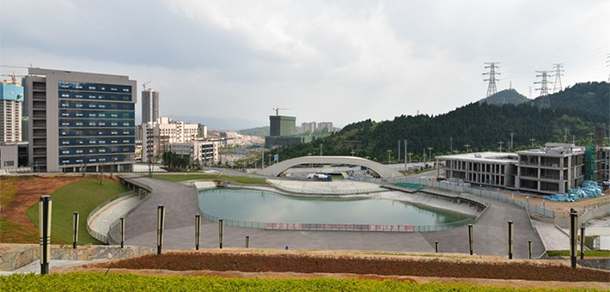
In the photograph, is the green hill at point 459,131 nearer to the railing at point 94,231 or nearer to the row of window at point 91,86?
the row of window at point 91,86

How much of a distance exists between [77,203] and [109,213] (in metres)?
3.59

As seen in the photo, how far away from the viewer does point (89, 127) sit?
7356 cm

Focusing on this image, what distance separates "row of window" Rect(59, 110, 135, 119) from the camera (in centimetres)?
7100

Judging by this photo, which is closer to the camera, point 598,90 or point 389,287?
point 389,287

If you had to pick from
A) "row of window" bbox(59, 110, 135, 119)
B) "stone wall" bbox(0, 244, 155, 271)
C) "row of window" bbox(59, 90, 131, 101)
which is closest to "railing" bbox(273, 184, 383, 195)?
"stone wall" bbox(0, 244, 155, 271)

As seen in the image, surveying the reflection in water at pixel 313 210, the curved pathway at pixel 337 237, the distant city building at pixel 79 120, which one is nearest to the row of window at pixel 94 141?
the distant city building at pixel 79 120

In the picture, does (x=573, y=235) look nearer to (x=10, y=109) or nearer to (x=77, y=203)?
(x=77, y=203)

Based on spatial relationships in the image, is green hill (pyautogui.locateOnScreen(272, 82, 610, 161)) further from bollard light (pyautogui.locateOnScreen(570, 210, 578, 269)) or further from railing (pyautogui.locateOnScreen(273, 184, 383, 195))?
bollard light (pyautogui.locateOnScreen(570, 210, 578, 269))

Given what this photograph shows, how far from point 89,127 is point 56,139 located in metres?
6.31

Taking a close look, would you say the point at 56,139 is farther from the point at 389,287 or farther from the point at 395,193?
the point at 389,287

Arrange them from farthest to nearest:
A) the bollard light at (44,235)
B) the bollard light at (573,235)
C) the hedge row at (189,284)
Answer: the bollard light at (573,235), the bollard light at (44,235), the hedge row at (189,284)

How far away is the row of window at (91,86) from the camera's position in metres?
70.4

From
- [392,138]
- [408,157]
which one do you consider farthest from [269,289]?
[392,138]

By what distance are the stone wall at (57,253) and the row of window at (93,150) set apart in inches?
2570
